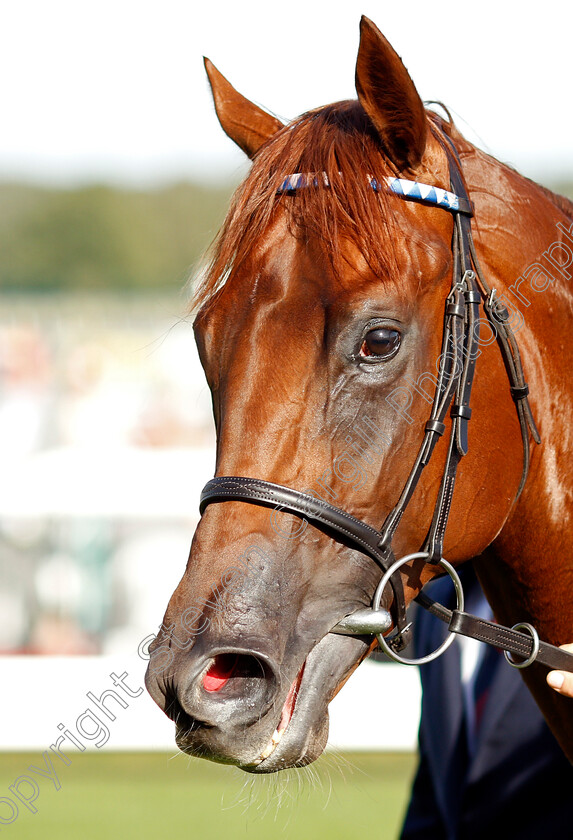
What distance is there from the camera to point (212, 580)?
150 centimetres

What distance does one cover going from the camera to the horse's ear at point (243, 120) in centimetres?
212

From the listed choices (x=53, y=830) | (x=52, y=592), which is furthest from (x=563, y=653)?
(x=52, y=592)

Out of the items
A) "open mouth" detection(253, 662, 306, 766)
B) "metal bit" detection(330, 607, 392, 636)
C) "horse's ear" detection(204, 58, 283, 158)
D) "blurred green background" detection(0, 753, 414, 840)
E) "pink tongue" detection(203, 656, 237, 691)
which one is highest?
"horse's ear" detection(204, 58, 283, 158)

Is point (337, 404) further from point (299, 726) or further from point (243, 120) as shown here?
point (243, 120)

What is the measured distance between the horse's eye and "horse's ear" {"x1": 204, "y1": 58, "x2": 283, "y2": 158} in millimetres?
762

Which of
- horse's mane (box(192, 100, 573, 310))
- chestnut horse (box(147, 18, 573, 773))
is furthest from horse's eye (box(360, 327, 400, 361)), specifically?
horse's mane (box(192, 100, 573, 310))

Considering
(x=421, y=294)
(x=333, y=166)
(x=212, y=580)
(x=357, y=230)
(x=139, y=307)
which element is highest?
(x=333, y=166)

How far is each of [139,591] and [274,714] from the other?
463 centimetres

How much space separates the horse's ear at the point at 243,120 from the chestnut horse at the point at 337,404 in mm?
310

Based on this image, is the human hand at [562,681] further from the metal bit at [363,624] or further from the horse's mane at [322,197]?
the horse's mane at [322,197]

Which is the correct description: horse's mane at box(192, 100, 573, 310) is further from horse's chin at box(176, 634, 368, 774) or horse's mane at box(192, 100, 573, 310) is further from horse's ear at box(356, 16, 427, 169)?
horse's chin at box(176, 634, 368, 774)

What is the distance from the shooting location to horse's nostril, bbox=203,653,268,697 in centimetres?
147

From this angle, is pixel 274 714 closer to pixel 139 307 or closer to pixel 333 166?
pixel 333 166

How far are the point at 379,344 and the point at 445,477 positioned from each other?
30 centimetres
